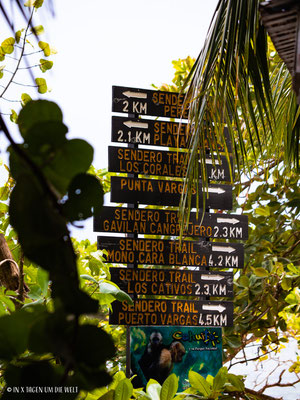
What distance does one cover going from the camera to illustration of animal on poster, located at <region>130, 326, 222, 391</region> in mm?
2557

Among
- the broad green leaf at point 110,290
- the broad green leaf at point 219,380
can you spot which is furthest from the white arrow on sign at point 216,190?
the broad green leaf at point 110,290

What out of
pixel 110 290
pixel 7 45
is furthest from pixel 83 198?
pixel 7 45

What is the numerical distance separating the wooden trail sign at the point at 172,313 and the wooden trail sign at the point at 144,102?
926 millimetres

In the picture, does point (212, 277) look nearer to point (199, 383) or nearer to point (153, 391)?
point (199, 383)

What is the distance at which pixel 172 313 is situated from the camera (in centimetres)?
266

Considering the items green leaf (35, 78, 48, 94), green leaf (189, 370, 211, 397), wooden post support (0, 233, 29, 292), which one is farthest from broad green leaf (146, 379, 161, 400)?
green leaf (35, 78, 48, 94)

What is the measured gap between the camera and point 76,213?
228 millimetres

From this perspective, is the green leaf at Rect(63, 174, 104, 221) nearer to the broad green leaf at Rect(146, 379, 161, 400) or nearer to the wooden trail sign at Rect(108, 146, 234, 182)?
the broad green leaf at Rect(146, 379, 161, 400)

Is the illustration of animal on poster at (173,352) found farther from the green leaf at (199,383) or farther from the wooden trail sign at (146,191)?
the green leaf at (199,383)

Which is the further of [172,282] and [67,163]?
[172,282]

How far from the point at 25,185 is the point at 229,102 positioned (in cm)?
193

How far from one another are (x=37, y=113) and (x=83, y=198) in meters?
0.04

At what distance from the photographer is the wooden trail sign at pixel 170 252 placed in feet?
8.52

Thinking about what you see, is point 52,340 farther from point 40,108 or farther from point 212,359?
point 212,359
